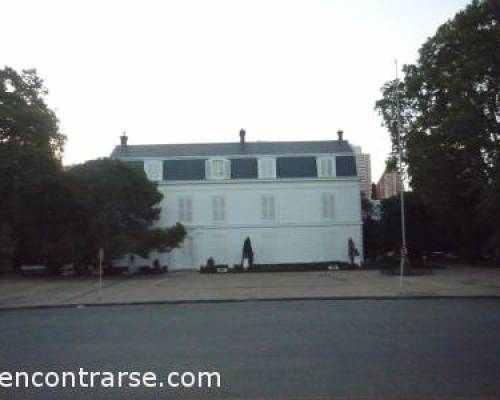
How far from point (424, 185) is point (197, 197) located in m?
17.8

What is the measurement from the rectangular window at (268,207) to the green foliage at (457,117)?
11.7 meters

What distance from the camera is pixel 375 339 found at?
1006 centimetres

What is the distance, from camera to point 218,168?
142 feet

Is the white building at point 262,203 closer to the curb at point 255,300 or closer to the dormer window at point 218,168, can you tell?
the dormer window at point 218,168

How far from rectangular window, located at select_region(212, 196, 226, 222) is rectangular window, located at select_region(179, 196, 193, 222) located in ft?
5.85

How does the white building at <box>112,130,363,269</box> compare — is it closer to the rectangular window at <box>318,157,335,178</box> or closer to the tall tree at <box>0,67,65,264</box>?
the rectangular window at <box>318,157,335,178</box>

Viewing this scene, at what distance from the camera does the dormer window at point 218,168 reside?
43125 millimetres

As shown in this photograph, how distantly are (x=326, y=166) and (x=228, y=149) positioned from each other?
8.19 metres

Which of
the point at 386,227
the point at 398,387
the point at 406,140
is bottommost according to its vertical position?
the point at 398,387

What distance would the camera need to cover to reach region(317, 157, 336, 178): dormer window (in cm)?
4350

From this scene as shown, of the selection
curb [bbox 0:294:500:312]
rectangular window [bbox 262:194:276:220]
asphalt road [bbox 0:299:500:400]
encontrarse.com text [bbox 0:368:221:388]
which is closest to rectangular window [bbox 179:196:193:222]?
rectangular window [bbox 262:194:276:220]

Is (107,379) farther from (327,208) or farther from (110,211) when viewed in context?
(327,208)

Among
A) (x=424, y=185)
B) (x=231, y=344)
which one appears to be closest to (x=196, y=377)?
(x=231, y=344)

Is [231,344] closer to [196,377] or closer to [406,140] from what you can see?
[196,377]
